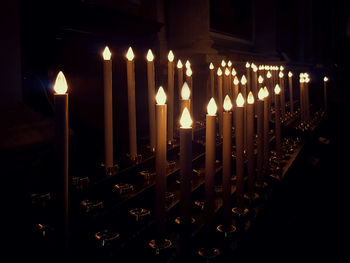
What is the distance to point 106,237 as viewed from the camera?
3.87 feet

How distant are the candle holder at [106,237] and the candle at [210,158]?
0.34 m

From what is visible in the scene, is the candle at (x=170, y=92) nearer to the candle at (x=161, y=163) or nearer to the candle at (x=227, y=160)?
the candle at (x=227, y=160)

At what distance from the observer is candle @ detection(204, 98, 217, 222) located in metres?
1.11

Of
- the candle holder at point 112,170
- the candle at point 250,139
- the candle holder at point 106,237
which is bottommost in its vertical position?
the candle holder at point 106,237

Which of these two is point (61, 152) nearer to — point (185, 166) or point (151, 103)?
Answer: point (185, 166)

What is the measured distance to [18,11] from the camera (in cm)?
210

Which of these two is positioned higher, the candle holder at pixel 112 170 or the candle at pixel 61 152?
the candle at pixel 61 152

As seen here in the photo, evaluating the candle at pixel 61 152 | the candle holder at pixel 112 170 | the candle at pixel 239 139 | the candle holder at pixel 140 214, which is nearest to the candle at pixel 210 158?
the candle at pixel 239 139

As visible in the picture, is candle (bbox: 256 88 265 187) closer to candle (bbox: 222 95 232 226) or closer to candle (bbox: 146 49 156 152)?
candle (bbox: 222 95 232 226)

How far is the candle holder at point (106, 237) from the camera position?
1.16m

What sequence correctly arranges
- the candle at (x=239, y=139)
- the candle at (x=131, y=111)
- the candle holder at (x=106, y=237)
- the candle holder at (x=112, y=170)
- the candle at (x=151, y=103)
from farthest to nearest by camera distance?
1. the candle at (x=151, y=103)
2. the candle at (x=131, y=111)
3. the candle holder at (x=112, y=170)
4. the candle at (x=239, y=139)
5. the candle holder at (x=106, y=237)

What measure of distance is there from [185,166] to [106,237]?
405 millimetres

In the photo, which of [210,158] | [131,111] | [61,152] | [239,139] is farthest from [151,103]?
[61,152]

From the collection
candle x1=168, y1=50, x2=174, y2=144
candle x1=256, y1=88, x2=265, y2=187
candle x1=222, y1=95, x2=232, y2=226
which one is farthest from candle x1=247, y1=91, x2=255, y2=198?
candle x1=168, y1=50, x2=174, y2=144
